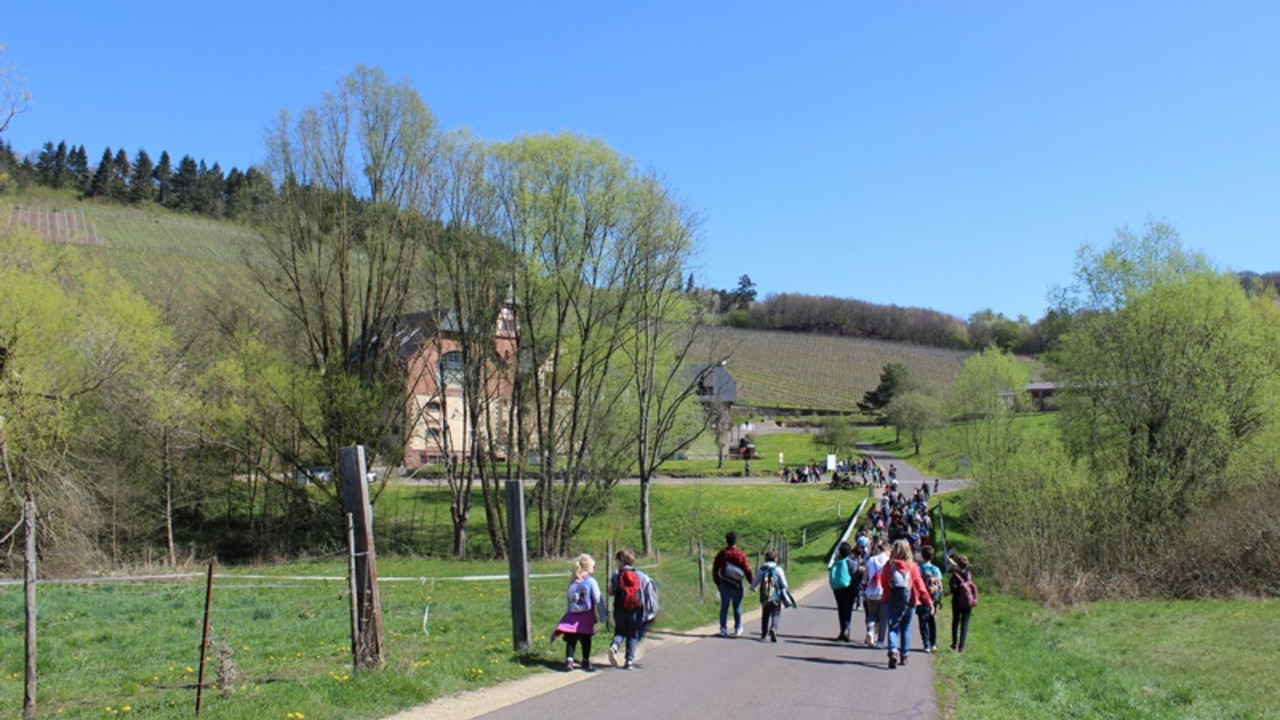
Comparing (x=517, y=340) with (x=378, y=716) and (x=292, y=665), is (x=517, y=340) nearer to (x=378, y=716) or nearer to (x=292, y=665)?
(x=292, y=665)

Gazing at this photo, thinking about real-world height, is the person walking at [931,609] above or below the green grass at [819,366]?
below

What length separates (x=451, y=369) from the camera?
36438 mm

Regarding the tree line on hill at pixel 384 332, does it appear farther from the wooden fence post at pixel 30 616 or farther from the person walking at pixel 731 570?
the wooden fence post at pixel 30 616

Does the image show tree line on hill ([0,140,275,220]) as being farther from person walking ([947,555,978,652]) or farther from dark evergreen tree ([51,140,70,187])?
person walking ([947,555,978,652])

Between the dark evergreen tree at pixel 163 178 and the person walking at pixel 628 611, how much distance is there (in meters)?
135

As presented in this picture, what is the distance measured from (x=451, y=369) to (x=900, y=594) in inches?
1033

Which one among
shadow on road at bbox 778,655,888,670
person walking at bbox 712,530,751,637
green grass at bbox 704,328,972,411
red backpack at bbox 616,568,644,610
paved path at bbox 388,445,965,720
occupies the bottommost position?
shadow on road at bbox 778,655,888,670

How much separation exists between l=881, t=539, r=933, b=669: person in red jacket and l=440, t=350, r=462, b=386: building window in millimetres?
24149

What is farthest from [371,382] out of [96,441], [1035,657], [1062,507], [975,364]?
[975,364]

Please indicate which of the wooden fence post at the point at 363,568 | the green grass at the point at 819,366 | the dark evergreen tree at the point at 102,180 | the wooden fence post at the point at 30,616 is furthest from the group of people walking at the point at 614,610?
the dark evergreen tree at the point at 102,180

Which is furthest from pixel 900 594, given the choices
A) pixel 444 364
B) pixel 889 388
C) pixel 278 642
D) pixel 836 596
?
pixel 889 388

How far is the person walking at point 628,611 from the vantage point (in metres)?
11.4

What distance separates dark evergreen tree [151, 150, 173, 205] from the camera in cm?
13075

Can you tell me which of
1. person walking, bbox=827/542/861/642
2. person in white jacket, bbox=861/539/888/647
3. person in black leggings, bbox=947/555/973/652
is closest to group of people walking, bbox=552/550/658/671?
person in white jacket, bbox=861/539/888/647
